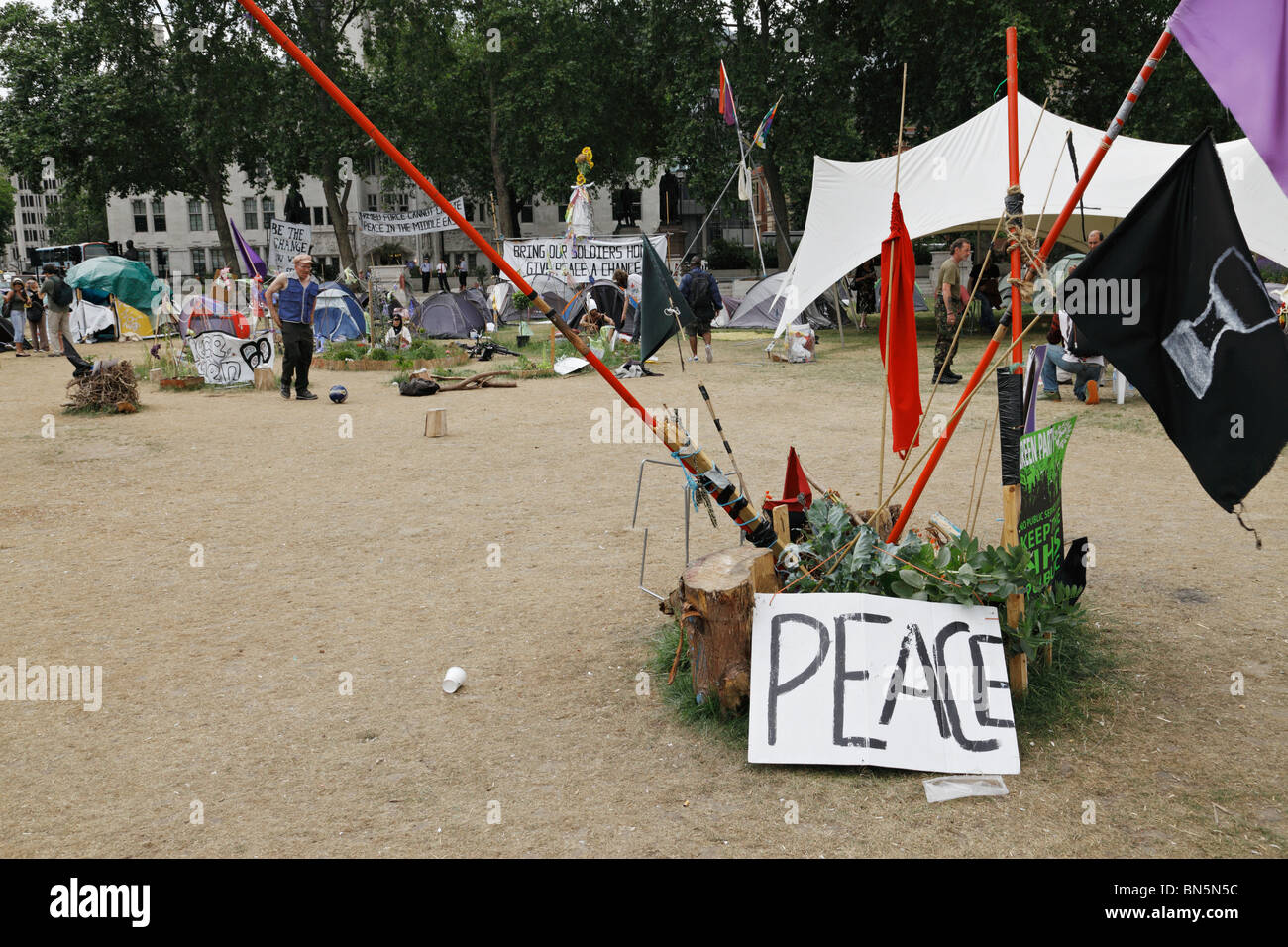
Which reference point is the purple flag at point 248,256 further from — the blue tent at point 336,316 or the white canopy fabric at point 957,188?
the white canopy fabric at point 957,188

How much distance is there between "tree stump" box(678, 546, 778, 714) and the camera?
4082mm

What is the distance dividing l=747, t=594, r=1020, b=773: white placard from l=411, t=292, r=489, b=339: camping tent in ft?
68.1

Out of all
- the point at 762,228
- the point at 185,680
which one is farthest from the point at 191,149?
the point at 185,680

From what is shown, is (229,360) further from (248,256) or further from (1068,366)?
(1068,366)

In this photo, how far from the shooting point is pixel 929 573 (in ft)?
13.3

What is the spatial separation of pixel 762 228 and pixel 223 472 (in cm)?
5065

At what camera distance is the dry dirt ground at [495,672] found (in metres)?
3.45

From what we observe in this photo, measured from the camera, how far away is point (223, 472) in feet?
31.0

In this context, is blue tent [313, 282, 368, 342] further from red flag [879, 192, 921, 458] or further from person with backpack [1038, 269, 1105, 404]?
red flag [879, 192, 921, 458]

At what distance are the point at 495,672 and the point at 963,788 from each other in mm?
2172

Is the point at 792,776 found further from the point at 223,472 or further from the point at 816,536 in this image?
the point at 223,472

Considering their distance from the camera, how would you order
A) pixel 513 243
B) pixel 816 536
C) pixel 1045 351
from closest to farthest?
pixel 816 536, pixel 1045 351, pixel 513 243

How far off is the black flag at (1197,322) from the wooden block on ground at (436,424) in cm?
816

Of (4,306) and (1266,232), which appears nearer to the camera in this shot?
(1266,232)
